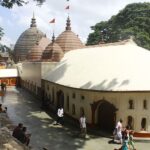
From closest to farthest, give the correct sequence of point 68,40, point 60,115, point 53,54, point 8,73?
point 60,115 < point 53,54 < point 68,40 < point 8,73

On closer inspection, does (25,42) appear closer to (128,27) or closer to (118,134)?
(128,27)

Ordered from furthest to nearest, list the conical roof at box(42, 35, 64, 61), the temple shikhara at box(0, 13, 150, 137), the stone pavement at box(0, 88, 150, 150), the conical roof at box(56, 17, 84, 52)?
the conical roof at box(56, 17, 84, 52) → the conical roof at box(42, 35, 64, 61) → the temple shikhara at box(0, 13, 150, 137) → the stone pavement at box(0, 88, 150, 150)

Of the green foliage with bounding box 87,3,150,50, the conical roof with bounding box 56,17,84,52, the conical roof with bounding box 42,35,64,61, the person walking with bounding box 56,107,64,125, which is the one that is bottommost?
the person walking with bounding box 56,107,64,125

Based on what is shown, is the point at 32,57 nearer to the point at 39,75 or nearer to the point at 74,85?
the point at 39,75

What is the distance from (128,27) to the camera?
60.5m

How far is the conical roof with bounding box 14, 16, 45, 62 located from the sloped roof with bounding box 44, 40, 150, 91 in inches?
1417

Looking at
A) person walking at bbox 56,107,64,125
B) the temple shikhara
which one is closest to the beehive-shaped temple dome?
the temple shikhara

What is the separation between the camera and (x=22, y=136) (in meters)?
16.2

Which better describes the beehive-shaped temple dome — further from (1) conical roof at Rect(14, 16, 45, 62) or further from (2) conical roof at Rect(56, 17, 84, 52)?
(1) conical roof at Rect(14, 16, 45, 62)

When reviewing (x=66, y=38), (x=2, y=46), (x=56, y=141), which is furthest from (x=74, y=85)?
(x=66, y=38)

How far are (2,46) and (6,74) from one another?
37039mm

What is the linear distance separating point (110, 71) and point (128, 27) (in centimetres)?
3902

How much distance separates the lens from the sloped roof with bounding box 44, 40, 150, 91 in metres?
21.5

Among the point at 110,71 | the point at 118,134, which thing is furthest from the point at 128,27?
the point at 118,134
